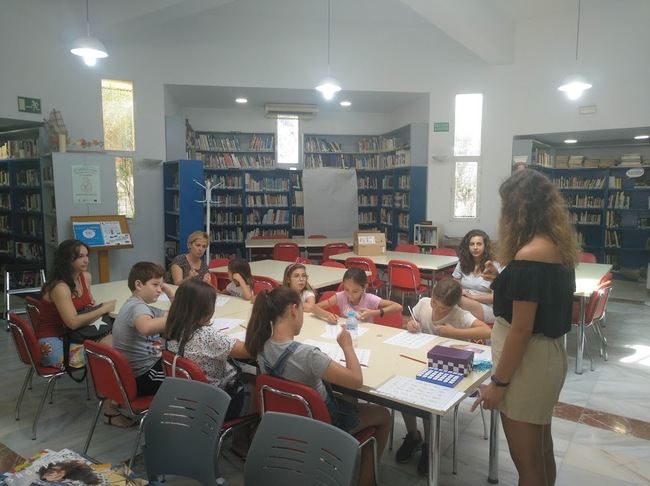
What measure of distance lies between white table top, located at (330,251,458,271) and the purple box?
3273mm

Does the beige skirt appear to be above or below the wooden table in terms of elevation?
above

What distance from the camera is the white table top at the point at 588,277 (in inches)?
165

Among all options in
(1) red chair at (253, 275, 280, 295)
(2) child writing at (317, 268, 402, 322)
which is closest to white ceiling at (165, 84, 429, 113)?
(1) red chair at (253, 275, 280, 295)

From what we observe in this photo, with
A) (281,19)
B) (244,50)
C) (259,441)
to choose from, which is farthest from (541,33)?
(259,441)

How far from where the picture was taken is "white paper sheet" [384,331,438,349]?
269 centimetres

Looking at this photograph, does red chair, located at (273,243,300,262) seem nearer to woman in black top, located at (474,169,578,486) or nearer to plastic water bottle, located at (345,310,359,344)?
plastic water bottle, located at (345,310,359,344)

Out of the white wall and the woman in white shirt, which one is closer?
the woman in white shirt

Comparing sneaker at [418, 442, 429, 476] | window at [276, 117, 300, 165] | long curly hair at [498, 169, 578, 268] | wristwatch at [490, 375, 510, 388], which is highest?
window at [276, 117, 300, 165]

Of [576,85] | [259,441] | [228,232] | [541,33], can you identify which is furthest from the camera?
[228,232]

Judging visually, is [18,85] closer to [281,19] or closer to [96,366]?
[281,19]

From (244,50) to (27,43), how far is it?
A: 10.4 feet

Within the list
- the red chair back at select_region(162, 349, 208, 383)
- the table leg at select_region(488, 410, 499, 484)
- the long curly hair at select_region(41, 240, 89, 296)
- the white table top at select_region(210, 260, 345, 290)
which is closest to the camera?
the red chair back at select_region(162, 349, 208, 383)

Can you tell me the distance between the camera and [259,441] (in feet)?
5.18

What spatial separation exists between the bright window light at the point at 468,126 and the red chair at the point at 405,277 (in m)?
3.83
